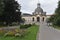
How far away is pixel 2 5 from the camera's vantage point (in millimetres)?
71938

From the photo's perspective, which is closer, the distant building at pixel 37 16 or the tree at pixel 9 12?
the tree at pixel 9 12

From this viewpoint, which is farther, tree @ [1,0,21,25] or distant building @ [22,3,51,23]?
distant building @ [22,3,51,23]

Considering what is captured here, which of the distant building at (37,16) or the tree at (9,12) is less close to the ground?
the tree at (9,12)

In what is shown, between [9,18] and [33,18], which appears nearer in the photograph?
[9,18]

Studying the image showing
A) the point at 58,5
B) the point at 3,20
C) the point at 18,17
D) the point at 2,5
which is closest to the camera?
the point at 2,5

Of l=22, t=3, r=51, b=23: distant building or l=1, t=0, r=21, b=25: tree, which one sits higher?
l=1, t=0, r=21, b=25: tree

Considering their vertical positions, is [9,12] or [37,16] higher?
[9,12]

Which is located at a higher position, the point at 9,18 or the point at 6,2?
the point at 6,2

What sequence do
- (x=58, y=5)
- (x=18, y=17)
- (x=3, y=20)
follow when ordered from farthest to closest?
(x=58, y=5)
(x=18, y=17)
(x=3, y=20)

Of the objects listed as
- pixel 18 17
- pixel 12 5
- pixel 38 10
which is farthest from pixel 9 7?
pixel 38 10

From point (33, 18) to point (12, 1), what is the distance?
9477 cm

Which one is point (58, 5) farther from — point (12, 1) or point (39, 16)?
point (39, 16)

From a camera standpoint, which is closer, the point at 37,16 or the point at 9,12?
the point at 9,12

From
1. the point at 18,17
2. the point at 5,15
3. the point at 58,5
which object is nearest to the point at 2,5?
the point at 5,15
